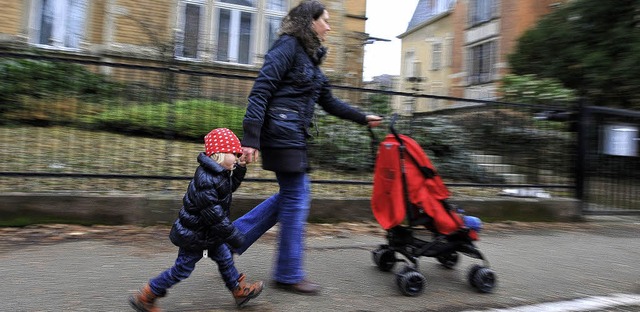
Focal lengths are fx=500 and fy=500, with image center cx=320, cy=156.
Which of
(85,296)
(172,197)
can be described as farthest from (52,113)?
(85,296)

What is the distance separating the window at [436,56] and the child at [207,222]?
21.8 meters

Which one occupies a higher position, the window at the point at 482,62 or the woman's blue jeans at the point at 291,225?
the window at the point at 482,62

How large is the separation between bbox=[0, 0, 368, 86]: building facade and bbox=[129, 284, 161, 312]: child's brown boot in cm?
726

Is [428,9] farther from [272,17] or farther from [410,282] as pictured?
[410,282]

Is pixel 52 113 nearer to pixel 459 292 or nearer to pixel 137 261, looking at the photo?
pixel 137 261

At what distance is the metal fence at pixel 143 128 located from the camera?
17.0 ft

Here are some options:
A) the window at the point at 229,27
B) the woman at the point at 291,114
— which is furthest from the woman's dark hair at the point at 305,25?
the window at the point at 229,27

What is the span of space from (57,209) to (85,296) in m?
2.10

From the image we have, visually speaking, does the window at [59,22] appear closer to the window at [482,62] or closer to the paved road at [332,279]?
the paved road at [332,279]

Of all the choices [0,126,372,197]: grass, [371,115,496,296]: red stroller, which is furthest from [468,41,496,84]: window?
[371,115,496,296]: red stroller

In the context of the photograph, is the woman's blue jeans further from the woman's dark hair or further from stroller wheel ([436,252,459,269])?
stroller wheel ([436,252,459,269])

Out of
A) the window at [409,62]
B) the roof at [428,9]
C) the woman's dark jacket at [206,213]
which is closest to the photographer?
the woman's dark jacket at [206,213]

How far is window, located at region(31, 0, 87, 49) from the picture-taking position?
10508mm

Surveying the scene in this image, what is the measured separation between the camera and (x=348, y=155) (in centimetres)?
635
